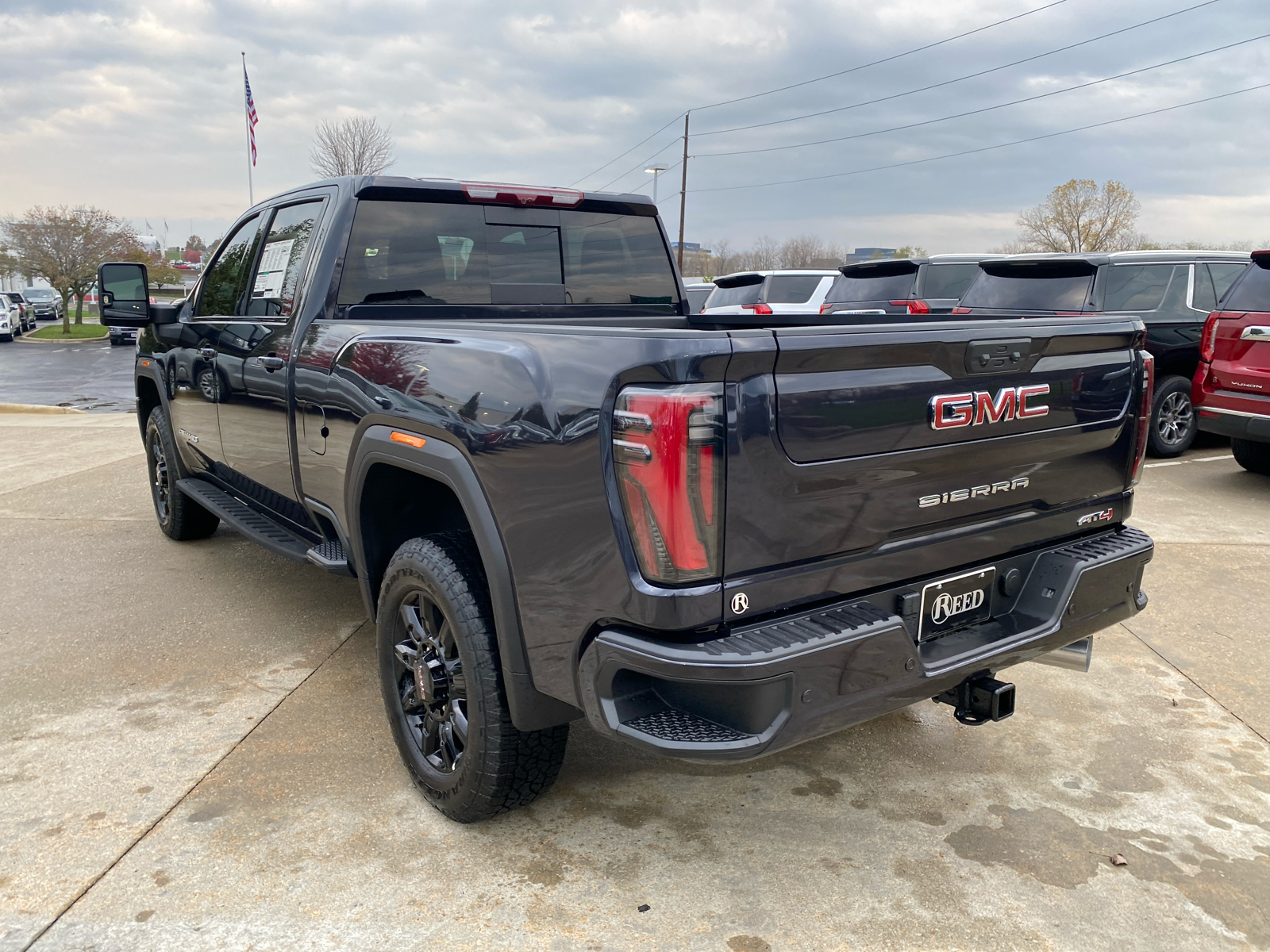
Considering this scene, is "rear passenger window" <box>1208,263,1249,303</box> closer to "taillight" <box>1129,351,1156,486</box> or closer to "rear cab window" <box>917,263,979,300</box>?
"rear cab window" <box>917,263,979,300</box>

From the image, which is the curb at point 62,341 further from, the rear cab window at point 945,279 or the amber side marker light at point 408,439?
the amber side marker light at point 408,439

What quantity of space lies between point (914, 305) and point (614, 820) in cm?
839

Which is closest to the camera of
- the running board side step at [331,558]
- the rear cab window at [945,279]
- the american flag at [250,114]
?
the running board side step at [331,558]

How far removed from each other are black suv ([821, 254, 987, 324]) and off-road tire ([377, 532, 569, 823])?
30.9 ft

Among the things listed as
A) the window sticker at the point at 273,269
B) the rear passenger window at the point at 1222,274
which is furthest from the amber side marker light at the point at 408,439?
the rear passenger window at the point at 1222,274

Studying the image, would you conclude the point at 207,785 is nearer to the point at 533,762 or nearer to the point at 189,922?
the point at 189,922

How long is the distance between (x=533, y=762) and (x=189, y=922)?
91cm

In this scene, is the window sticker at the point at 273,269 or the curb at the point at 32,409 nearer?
the window sticker at the point at 273,269

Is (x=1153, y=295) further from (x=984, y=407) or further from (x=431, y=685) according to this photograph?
(x=431, y=685)

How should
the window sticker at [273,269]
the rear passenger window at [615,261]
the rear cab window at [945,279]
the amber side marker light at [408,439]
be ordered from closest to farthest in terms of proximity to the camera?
the amber side marker light at [408,439], the window sticker at [273,269], the rear passenger window at [615,261], the rear cab window at [945,279]

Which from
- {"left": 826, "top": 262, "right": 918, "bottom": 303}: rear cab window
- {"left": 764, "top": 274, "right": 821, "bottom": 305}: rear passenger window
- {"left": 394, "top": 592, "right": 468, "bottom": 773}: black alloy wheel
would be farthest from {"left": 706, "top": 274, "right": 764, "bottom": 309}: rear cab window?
{"left": 394, "top": 592, "right": 468, "bottom": 773}: black alloy wheel

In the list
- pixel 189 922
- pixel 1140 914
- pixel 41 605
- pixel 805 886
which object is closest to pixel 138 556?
pixel 41 605

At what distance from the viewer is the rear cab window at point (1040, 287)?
27.6 feet

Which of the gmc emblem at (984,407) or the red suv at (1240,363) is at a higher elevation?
the gmc emblem at (984,407)
